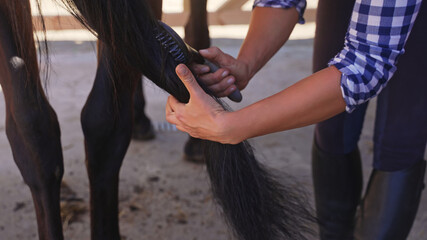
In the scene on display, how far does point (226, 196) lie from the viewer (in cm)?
92

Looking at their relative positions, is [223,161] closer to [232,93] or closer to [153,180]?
[232,93]

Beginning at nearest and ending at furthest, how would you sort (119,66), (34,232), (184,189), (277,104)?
(277,104) → (119,66) → (34,232) → (184,189)

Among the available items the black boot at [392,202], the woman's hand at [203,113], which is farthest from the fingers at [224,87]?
the black boot at [392,202]

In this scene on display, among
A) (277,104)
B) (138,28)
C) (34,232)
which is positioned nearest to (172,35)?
(138,28)

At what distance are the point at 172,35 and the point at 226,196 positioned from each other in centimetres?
33

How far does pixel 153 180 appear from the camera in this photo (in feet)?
5.29

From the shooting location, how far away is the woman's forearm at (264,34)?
1054 millimetres

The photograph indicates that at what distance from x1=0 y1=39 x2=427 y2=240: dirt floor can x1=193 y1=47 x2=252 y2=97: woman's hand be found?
16 centimetres

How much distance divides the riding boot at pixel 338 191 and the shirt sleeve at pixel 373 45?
0.49 metres

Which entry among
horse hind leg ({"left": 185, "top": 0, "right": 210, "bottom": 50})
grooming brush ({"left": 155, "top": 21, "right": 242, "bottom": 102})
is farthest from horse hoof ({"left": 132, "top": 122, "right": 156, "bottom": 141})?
grooming brush ({"left": 155, "top": 21, "right": 242, "bottom": 102})

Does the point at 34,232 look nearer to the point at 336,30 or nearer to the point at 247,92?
the point at 336,30

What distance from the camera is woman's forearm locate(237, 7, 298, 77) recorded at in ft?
3.46

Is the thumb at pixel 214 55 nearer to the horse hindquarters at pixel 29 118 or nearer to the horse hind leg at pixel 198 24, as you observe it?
the horse hindquarters at pixel 29 118

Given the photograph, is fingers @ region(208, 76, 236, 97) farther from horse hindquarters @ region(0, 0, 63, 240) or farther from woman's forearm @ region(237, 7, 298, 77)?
horse hindquarters @ region(0, 0, 63, 240)
